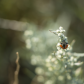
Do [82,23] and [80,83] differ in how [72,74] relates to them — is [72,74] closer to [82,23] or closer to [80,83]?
[80,83]

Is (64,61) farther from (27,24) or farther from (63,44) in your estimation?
(27,24)

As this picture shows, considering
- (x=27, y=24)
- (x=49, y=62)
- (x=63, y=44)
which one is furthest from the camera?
(x=27, y=24)

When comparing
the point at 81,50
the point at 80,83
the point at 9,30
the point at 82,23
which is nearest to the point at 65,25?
the point at 82,23

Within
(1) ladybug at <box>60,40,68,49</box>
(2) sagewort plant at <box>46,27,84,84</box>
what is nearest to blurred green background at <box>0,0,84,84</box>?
(2) sagewort plant at <box>46,27,84,84</box>

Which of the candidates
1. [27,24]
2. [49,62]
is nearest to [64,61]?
[49,62]

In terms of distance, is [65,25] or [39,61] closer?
[39,61]

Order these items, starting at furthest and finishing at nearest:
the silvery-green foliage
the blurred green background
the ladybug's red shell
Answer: the blurred green background < the silvery-green foliage < the ladybug's red shell

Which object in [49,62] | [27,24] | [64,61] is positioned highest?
[27,24]

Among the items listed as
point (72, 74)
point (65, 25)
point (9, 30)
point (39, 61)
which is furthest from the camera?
point (9, 30)

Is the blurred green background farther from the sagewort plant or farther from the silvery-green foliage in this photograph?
the sagewort plant
